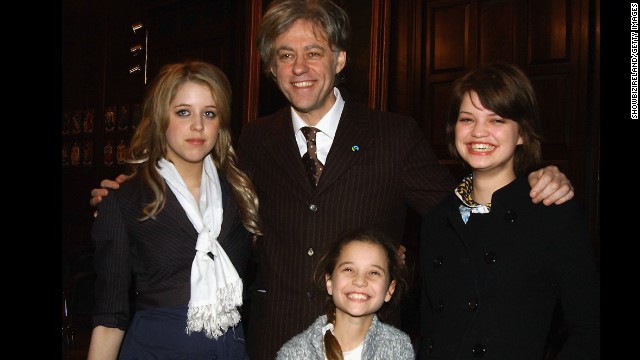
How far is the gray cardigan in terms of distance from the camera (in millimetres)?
2131

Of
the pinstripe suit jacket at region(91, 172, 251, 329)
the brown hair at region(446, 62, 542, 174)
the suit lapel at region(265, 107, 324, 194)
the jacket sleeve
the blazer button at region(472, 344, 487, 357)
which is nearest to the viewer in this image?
the jacket sleeve

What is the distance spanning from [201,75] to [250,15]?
169 inches

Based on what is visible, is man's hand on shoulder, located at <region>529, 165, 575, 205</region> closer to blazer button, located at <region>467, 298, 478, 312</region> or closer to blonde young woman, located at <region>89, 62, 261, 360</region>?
blazer button, located at <region>467, 298, 478, 312</region>

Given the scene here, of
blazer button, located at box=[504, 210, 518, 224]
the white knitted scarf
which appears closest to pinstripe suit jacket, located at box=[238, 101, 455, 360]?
the white knitted scarf

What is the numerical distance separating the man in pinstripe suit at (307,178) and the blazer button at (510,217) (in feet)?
1.36

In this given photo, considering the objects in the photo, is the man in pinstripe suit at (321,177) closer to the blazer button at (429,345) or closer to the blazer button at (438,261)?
the blazer button at (438,261)

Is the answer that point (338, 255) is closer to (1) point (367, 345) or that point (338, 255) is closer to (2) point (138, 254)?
(1) point (367, 345)

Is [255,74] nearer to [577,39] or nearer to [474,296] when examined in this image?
[577,39]

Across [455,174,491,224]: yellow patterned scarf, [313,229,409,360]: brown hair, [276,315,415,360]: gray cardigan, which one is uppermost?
[455,174,491,224]: yellow patterned scarf

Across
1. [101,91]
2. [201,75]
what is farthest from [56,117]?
[101,91]

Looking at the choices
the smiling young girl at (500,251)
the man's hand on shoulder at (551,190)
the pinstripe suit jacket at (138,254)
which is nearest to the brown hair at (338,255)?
the smiling young girl at (500,251)

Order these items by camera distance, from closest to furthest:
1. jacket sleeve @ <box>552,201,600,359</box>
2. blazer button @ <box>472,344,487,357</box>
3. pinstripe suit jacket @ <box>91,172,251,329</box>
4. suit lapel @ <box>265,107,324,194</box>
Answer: jacket sleeve @ <box>552,201,600,359</box> → blazer button @ <box>472,344,487,357</box> → pinstripe suit jacket @ <box>91,172,251,329</box> → suit lapel @ <box>265,107,324,194</box>

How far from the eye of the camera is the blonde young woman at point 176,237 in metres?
2.09

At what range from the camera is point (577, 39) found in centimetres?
465
